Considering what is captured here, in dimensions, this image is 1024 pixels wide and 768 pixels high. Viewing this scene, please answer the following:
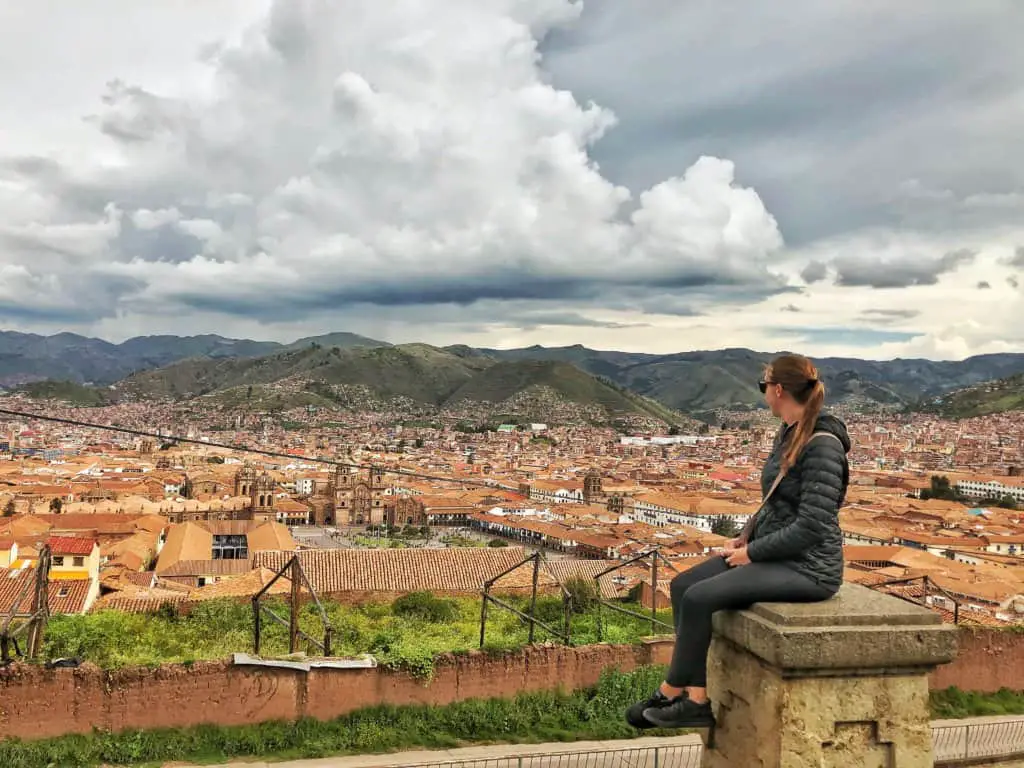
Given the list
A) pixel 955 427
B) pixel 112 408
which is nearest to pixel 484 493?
pixel 955 427

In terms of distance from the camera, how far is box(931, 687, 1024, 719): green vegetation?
10863 mm

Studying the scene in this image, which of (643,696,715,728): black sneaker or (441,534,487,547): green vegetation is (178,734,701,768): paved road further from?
(441,534,487,547): green vegetation

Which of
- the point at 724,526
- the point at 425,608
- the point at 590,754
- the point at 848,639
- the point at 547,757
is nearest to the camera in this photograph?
the point at 848,639

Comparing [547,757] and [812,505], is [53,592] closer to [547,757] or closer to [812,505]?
[547,757]

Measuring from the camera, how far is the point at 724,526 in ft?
193

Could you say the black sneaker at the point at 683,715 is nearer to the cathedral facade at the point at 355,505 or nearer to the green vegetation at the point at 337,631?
the green vegetation at the point at 337,631

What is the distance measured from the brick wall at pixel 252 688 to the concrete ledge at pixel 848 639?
27.2ft

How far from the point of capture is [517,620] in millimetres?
14320

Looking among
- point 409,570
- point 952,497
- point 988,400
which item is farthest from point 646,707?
point 988,400

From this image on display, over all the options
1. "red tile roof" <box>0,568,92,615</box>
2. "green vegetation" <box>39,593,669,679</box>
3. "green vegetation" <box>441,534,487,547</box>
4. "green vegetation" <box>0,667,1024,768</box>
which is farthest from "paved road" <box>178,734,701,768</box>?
"green vegetation" <box>441,534,487,547</box>

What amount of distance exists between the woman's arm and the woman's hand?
0.9 inches

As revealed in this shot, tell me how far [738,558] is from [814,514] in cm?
26

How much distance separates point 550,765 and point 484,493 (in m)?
65.3

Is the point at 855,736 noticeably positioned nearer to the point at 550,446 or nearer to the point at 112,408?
the point at 550,446
